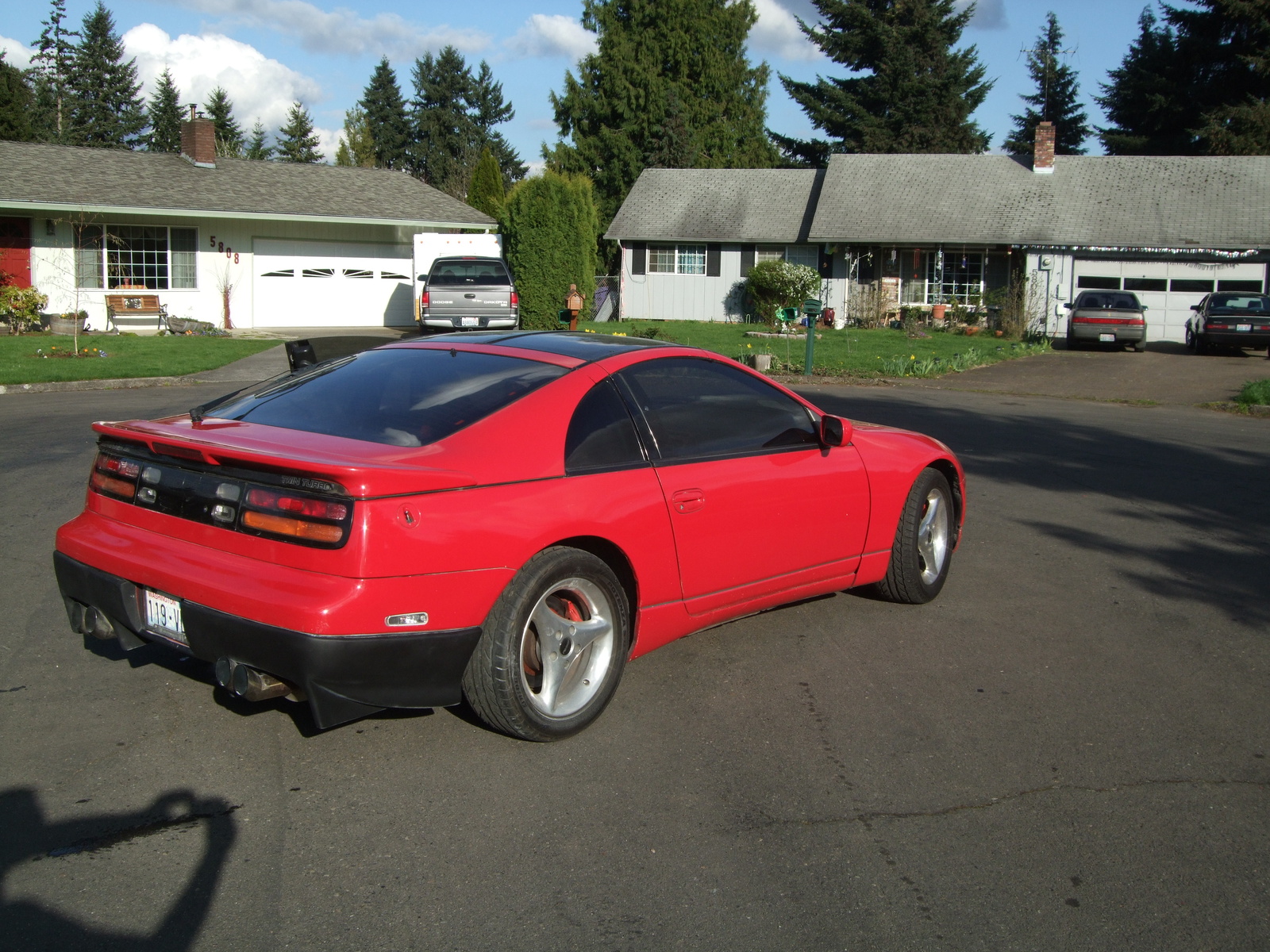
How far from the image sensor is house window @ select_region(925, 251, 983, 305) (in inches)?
1332

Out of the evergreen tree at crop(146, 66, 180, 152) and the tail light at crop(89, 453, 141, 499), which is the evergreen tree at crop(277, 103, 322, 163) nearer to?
the evergreen tree at crop(146, 66, 180, 152)

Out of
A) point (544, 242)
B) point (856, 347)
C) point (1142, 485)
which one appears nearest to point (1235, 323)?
point (856, 347)

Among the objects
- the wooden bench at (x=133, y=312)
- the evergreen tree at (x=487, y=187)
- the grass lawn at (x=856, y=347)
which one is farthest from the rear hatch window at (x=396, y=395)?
the evergreen tree at (x=487, y=187)

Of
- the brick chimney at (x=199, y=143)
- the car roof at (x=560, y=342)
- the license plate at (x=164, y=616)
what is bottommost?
the license plate at (x=164, y=616)

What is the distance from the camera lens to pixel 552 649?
4.12m

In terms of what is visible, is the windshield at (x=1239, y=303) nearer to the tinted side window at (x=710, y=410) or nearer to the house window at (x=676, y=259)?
the house window at (x=676, y=259)

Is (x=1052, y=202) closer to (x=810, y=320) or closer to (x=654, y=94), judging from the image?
(x=810, y=320)

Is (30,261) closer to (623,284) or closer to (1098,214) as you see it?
(623,284)

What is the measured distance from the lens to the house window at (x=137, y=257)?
25.2 metres

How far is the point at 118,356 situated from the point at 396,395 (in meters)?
16.6

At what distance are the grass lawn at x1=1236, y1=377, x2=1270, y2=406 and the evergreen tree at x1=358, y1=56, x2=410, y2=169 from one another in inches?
2688

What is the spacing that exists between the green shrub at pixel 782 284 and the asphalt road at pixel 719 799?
1078 inches

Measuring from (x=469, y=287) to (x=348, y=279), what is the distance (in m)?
7.05

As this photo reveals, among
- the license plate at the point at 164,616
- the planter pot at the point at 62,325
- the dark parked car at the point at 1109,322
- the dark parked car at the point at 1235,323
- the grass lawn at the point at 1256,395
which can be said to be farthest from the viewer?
the dark parked car at the point at 1109,322
